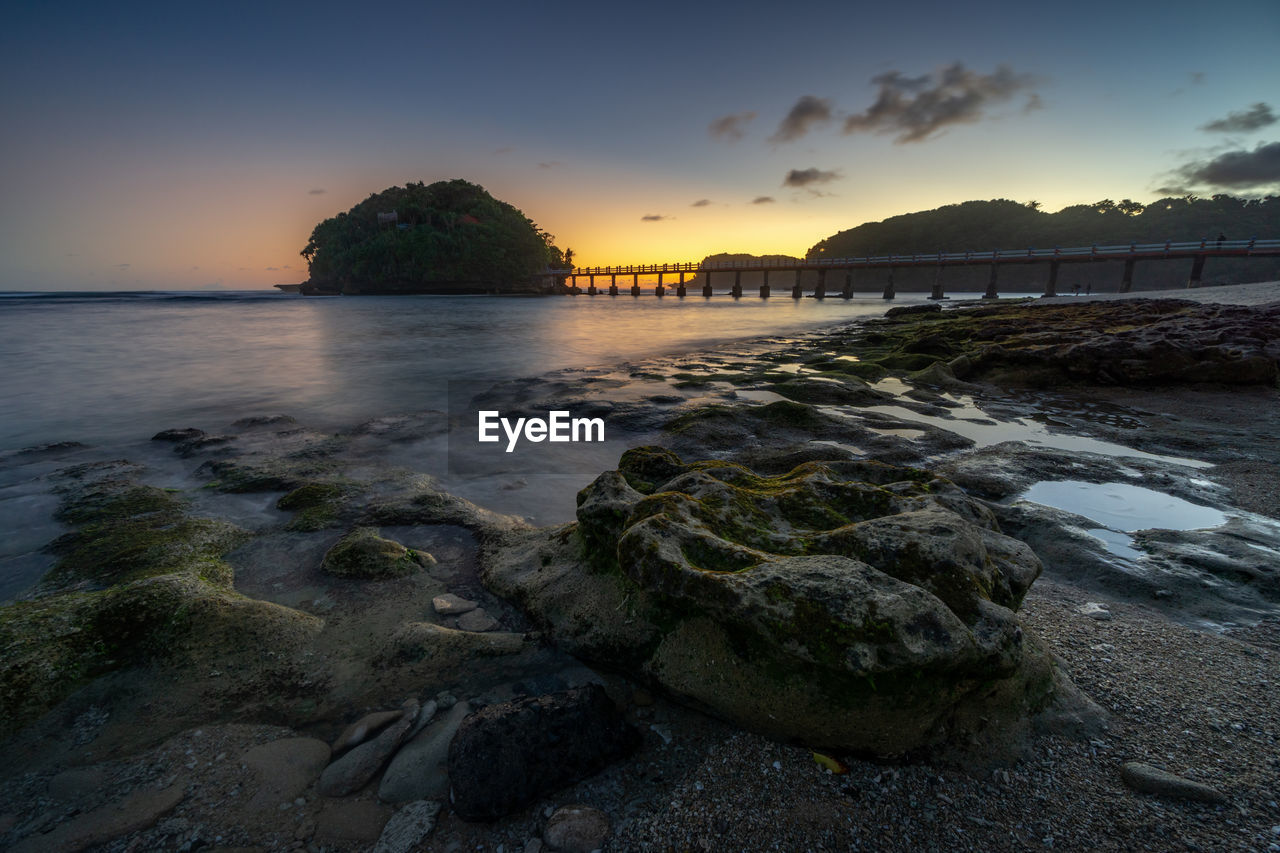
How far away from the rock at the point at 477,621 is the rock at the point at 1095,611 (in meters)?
3.63

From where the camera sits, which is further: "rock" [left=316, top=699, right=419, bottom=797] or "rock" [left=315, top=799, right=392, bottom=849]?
"rock" [left=316, top=699, right=419, bottom=797]

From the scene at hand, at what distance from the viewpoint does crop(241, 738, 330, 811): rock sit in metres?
2.05

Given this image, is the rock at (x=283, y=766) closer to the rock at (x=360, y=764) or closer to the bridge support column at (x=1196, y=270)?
the rock at (x=360, y=764)

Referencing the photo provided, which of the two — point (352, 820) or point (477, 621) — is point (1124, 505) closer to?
point (477, 621)

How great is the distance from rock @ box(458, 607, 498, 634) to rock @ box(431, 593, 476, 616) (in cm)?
6

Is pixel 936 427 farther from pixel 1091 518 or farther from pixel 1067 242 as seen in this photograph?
pixel 1067 242

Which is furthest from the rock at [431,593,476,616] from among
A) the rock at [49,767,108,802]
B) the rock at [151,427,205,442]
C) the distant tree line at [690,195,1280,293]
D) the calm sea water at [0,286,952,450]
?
the distant tree line at [690,195,1280,293]

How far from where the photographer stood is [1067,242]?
10781 cm

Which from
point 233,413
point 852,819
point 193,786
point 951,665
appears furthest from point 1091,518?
point 233,413

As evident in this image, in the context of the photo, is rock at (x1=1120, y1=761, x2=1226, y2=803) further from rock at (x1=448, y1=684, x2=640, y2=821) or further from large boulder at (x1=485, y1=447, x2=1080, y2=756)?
rock at (x1=448, y1=684, x2=640, y2=821)

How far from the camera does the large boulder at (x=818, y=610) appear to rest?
193 cm

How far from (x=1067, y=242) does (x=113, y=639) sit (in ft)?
487

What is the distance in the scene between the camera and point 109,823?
75.3 inches

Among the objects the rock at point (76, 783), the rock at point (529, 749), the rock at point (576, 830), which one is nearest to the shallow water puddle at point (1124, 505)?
the rock at point (529, 749)
